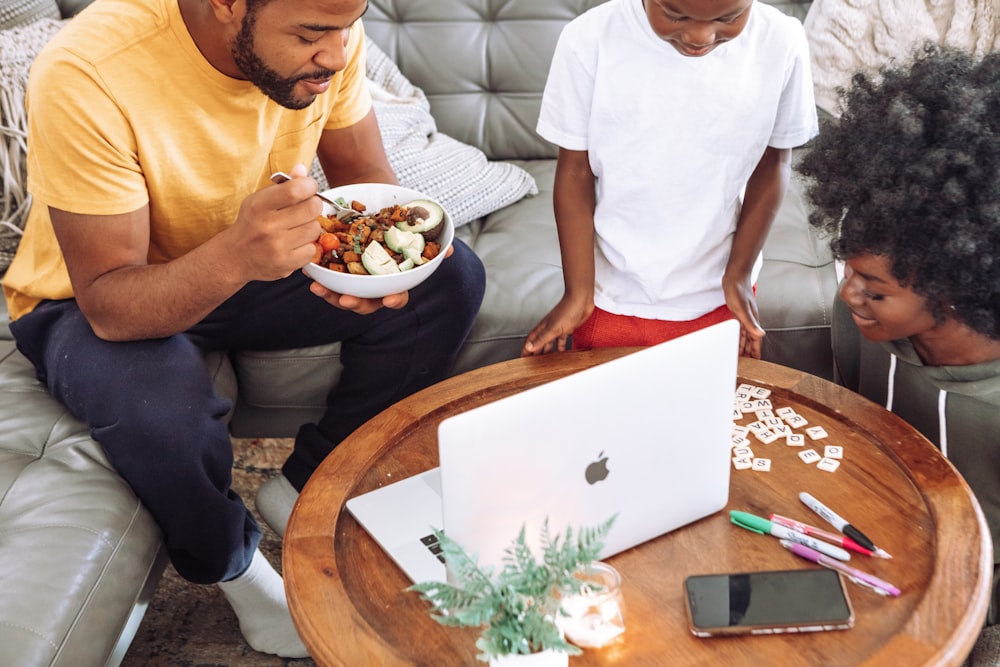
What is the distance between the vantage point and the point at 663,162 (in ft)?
4.94

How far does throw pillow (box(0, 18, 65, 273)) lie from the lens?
179 cm

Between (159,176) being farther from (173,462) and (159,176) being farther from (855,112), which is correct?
(855,112)

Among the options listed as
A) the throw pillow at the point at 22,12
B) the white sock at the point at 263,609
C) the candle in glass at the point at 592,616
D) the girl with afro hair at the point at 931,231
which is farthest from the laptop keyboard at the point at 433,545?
the throw pillow at the point at 22,12

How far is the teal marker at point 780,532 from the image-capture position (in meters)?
1.04

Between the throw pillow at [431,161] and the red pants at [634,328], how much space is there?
0.53 metres

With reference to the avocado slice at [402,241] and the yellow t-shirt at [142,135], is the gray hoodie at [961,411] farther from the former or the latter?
the yellow t-shirt at [142,135]

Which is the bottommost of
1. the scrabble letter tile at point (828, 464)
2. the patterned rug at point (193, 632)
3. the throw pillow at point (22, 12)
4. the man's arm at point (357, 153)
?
the patterned rug at point (193, 632)

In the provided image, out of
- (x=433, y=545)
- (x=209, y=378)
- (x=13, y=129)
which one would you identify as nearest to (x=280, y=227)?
(x=209, y=378)

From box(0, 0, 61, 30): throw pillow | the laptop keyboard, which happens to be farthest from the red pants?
box(0, 0, 61, 30): throw pillow

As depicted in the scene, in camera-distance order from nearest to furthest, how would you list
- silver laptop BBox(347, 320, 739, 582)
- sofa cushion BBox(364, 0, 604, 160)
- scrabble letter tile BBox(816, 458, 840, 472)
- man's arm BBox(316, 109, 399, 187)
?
1. silver laptop BBox(347, 320, 739, 582)
2. scrabble letter tile BBox(816, 458, 840, 472)
3. man's arm BBox(316, 109, 399, 187)
4. sofa cushion BBox(364, 0, 604, 160)

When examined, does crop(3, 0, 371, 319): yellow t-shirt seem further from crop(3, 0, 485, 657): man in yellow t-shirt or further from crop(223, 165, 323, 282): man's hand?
crop(223, 165, 323, 282): man's hand

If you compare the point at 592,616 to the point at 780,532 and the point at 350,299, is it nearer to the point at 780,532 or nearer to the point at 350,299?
the point at 780,532

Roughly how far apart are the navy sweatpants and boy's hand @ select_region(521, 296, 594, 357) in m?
0.24

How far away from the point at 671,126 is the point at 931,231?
16.9 inches
